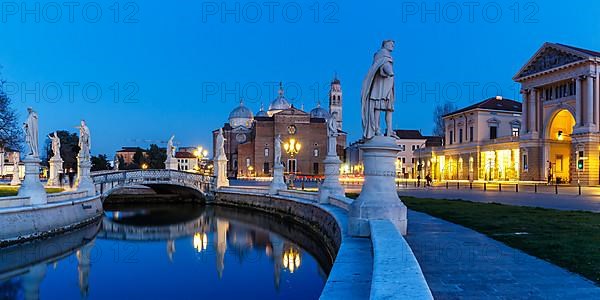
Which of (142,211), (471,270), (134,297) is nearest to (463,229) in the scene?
(471,270)

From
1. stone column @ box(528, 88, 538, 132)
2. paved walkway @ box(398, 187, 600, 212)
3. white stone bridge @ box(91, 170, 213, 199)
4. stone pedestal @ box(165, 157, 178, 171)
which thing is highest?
stone column @ box(528, 88, 538, 132)

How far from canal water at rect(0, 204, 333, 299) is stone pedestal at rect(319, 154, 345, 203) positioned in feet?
5.72

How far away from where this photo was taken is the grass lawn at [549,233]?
7207mm

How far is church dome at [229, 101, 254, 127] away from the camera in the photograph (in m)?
99.7

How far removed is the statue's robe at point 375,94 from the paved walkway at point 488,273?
237cm

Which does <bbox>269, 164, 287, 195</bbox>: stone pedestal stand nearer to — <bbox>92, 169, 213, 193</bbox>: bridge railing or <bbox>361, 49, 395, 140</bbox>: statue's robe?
<bbox>92, 169, 213, 193</bbox>: bridge railing

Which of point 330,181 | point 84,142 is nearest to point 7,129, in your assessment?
point 84,142

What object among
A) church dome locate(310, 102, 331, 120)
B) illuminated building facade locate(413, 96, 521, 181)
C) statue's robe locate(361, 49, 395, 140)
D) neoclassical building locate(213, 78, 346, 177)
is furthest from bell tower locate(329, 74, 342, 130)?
statue's robe locate(361, 49, 395, 140)

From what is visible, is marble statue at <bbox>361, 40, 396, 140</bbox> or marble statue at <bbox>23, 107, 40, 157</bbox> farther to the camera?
marble statue at <bbox>23, 107, 40, 157</bbox>

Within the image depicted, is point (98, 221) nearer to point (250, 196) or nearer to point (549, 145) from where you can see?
point (250, 196)

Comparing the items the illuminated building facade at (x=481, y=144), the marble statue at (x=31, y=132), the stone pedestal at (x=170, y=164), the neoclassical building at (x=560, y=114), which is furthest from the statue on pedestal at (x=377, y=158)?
the illuminated building facade at (x=481, y=144)

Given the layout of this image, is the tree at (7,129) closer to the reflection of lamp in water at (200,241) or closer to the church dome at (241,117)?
the reflection of lamp in water at (200,241)

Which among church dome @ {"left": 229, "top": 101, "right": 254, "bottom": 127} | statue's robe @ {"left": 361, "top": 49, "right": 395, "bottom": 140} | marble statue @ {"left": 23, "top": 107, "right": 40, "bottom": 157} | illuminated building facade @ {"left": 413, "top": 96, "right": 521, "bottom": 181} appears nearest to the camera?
statue's robe @ {"left": 361, "top": 49, "right": 395, "bottom": 140}

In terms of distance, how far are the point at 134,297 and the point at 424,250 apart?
25.1ft
